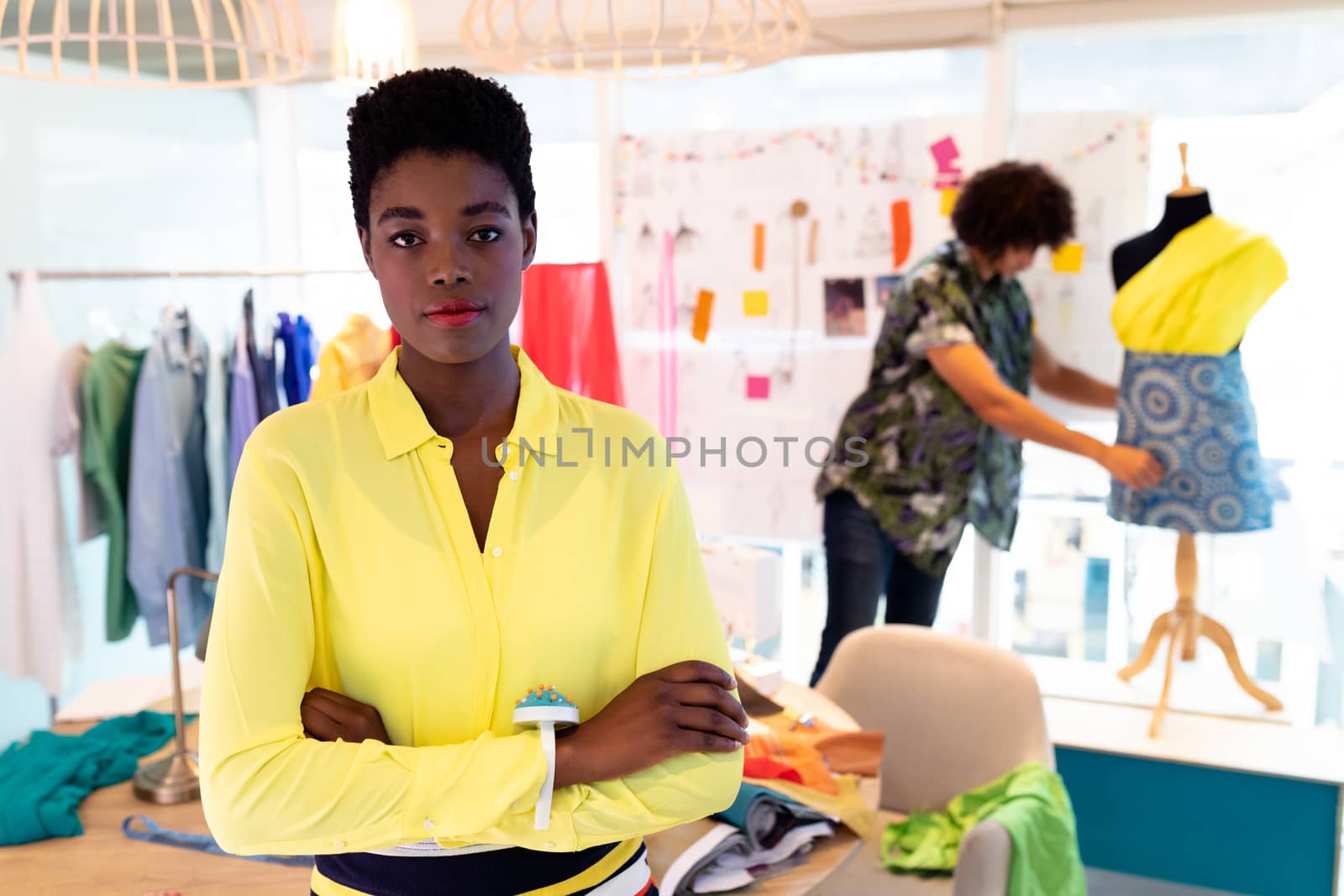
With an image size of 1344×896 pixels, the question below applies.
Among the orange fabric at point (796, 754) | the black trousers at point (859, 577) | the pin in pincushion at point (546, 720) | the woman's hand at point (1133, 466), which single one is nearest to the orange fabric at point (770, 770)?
the orange fabric at point (796, 754)

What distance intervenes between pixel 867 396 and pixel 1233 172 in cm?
118

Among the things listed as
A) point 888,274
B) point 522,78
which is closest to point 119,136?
point 522,78

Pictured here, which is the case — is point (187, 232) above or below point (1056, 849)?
above

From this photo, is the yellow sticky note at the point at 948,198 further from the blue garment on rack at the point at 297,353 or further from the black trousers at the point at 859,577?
the blue garment on rack at the point at 297,353

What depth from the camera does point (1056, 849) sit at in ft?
5.53

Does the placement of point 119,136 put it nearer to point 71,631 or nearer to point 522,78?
point 522,78

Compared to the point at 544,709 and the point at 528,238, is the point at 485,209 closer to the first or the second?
the point at 528,238

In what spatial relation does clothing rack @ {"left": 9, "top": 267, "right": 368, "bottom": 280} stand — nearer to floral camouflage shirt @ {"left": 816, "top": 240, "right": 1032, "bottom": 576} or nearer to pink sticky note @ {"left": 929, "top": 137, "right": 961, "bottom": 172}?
floral camouflage shirt @ {"left": 816, "top": 240, "right": 1032, "bottom": 576}

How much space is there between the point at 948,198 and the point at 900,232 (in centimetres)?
16

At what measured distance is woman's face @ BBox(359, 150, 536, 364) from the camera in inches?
35.3

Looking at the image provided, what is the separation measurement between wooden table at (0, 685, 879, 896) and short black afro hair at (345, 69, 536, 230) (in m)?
0.92

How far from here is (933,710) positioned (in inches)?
87.3

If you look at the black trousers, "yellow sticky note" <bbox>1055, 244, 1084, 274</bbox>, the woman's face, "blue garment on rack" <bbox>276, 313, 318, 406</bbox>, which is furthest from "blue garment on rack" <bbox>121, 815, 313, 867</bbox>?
"yellow sticky note" <bbox>1055, 244, 1084, 274</bbox>

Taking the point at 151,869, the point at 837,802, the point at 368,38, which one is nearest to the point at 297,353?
the point at 368,38
